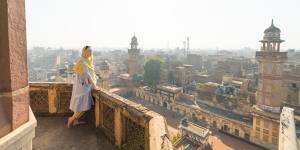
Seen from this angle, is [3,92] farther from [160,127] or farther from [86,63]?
[86,63]

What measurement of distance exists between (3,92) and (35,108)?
456cm

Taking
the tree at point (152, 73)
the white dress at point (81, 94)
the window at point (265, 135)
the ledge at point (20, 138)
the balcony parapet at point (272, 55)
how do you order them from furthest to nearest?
the tree at point (152, 73) < the balcony parapet at point (272, 55) < the window at point (265, 135) < the white dress at point (81, 94) < the ledge at point (20, 138)

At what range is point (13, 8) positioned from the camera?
186 cm

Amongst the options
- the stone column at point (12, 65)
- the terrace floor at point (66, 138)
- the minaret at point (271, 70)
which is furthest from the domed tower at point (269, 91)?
the stone column at point (12, 65)

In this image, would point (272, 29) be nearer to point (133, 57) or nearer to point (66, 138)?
point (66, 138)

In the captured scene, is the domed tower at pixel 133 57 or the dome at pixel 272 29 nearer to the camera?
the dome at pixel 272 29

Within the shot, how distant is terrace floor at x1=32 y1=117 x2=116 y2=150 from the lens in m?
4.21

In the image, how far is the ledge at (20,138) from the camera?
168cm

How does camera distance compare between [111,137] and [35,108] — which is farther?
[35,108]

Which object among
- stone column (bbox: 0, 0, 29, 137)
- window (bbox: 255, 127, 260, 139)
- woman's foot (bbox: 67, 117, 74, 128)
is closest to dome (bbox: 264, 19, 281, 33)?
window (bbox: 255, 127, 260, 139)

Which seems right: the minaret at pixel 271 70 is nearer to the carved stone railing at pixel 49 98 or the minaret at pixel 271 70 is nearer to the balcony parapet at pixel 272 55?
the balcony parapet at pixel 272 55

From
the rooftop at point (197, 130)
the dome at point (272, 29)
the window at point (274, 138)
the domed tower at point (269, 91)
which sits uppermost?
the dome at point (272, 29)

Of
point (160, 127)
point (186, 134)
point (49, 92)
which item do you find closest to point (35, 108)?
point (49, 92)

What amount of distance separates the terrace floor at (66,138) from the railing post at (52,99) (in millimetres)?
450
